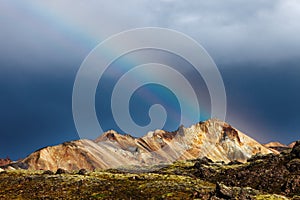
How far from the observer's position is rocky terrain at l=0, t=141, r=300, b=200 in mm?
67438

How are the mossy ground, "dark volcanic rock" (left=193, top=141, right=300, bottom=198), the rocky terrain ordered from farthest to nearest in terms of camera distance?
1. "dark volcanic rock" (left=193, top=141, right=300, bottom=198)
2. the mossy ground
3. the rocky terrain

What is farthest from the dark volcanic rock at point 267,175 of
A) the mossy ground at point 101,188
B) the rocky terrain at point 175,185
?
the mossy ground at point 101,188

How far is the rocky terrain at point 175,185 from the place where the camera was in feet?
221

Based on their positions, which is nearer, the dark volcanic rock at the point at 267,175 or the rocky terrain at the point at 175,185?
the rocky terrain at the point at 175,185

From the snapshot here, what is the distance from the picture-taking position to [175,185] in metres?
73.5

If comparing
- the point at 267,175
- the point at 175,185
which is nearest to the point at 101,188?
the point at 175,185

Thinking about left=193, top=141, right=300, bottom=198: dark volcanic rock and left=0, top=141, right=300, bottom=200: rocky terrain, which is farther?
left=193, top=141, right=300, bottom=198: dark volcanic rock

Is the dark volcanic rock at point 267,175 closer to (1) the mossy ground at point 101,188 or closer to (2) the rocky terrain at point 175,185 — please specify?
(2) the rocky terrain at point 175,185

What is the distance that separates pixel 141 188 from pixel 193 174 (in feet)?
102

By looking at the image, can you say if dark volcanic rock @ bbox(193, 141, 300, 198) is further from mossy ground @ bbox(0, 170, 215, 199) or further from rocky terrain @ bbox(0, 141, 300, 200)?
mossy ground @ bbox(0, 170, 215, 199)

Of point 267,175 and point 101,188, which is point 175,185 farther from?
point 267,175

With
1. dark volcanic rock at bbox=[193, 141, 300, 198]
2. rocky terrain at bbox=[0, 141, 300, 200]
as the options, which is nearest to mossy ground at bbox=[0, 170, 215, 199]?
rocky terrain at bbox=[0, 141, 300, 200]

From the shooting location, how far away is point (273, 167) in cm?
9312

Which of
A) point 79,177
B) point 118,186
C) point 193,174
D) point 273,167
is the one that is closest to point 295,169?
point 273,167
